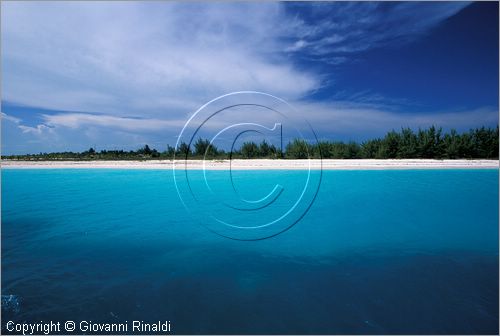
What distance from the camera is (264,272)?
5.91m

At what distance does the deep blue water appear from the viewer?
4180 mm

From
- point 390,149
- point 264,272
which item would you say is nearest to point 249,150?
point 390,149

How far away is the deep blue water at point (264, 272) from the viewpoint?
4.18 m

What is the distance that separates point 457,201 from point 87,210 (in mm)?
17229

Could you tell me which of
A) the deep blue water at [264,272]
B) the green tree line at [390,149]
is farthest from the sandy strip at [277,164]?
the deep blue water at [264,272]

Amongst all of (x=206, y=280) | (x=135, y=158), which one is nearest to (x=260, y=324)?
(x=206, y=280)

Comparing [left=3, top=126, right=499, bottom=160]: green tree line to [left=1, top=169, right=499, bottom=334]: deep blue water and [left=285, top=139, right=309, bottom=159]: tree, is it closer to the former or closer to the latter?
[left=285, top=139, right=309, bottom=159]: tree

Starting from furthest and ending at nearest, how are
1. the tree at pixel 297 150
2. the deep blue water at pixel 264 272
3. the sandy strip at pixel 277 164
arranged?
the tree at pixel 297 150, the sandy strip at pixel 277 164, the deep blue water at pixel 264 272

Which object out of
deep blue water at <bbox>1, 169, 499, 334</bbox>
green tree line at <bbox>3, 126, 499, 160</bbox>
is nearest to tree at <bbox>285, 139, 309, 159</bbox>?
green tree line at <bbox>3, 126, 499, 160</bbox>

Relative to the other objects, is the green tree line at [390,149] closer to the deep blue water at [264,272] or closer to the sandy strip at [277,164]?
the sandy strip at [277,164]

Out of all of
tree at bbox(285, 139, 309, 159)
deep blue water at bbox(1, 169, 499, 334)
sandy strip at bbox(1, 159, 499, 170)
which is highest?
tree at bbox(285, 139, 309, 159)

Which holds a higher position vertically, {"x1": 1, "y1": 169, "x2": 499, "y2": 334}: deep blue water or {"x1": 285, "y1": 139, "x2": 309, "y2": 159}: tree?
{"x1": 285, "y1": 139, "x2": 309, "y2": 159}: tree

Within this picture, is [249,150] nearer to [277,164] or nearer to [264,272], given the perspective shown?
[277,164]

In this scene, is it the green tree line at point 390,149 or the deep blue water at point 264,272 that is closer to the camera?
the deep blue water at point 264,272
